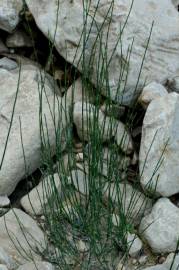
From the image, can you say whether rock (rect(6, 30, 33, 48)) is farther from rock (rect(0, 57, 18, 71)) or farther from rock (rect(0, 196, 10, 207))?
rock (rect(0, 196, 10, 207))

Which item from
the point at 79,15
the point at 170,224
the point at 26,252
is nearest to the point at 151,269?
the point at 170,224

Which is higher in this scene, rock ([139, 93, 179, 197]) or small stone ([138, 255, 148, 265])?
rock ([139, 93, 179, 197])

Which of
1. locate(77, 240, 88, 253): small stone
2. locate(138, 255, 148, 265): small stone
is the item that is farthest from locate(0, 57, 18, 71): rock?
locate(138, 255, 148, 265): small stone

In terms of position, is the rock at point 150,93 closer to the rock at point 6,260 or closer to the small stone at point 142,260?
the small stone at point 142,260

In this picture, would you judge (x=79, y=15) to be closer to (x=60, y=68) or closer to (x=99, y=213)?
(x=60, y=68)

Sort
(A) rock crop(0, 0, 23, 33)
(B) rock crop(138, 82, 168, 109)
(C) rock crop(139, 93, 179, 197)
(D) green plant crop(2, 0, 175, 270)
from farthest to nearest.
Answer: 1. (A) rock crop(0, 0, 23, 33)
2. (B) rock crop(138, 82, 168, 109)
3. (C) rock crop(139, 93, 179, 197)
4. (D) green plant crop(2, 0, 175, 270)

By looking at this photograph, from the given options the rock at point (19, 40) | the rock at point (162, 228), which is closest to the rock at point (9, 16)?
the rock at point (19, 40)

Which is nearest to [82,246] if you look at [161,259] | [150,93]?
[161,259]
